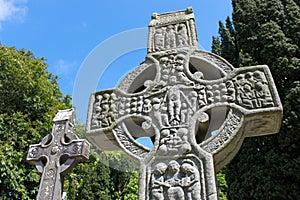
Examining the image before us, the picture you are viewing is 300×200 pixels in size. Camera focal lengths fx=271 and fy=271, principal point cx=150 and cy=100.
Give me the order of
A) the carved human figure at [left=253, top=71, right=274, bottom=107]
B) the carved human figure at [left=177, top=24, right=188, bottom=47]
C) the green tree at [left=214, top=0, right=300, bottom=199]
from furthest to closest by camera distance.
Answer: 1. the green tree at [left=214, top=0, right=300, bottom=199]
2. the carved human figure at [left=177, top=24, right=188, bottom=47]
3. the carved human figure at [left=253, top=71, right=274, bottom=107]

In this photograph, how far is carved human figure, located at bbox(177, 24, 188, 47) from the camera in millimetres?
3718

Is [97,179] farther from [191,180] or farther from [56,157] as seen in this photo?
[191,180]

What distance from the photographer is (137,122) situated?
3.27 meters

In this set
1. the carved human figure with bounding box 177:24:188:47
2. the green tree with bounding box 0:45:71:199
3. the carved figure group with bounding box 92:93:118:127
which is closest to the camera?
the carved figure group with bounding box 92:93:118:127

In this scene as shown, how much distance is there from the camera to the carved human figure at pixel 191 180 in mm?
2498

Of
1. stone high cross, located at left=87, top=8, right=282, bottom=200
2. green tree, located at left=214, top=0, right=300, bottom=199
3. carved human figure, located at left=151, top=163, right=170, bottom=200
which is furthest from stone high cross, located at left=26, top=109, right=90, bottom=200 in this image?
green tree, located at left=214, top=0, right=300, bottom=199

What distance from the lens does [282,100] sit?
938 cm

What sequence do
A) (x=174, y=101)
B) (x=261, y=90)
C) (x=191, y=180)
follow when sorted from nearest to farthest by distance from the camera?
1. (x=191, y=180)
2. (x=261, y=90)
3. (x=174, y=101)

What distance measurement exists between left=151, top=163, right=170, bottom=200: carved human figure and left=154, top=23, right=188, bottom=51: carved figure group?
5.65 ft

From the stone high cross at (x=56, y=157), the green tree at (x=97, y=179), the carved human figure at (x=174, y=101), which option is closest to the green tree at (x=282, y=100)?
the carved human figure at (x=174, y=101)

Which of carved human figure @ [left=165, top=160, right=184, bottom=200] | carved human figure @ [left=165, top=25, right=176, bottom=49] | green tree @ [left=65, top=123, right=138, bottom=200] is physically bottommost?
carved human figure @ [left=165, top=160, right=184, bottom=200]

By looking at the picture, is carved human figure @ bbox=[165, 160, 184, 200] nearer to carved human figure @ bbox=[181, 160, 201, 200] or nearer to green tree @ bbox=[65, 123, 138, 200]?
carved human figure @ bbox=[181, 160, 201, 200]

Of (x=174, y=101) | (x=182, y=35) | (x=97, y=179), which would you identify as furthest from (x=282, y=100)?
(x=97, y=179)

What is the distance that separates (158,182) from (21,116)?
29.7 feet
